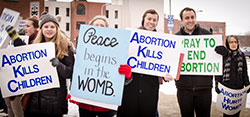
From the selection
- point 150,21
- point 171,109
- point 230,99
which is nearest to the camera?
point 150,21

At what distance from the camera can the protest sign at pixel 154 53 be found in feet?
8.36

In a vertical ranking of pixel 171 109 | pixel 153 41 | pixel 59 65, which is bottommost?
pixel 171 109

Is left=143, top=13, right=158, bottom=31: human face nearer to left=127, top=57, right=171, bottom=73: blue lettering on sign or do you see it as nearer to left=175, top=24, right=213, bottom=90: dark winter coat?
left=127, top=57, right=171, bottom=73: blue lettering on sign

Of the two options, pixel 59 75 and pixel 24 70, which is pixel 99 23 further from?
pixel 24 70

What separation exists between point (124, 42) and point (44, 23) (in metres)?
0.93

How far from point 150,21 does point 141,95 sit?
2.67ft

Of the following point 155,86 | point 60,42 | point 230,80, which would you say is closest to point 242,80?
point 230,80

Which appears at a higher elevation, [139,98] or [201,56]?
[201,56]

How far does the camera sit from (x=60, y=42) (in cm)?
255

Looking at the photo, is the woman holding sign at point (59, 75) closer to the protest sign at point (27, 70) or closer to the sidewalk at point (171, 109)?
the protest sign at point (27, 70)

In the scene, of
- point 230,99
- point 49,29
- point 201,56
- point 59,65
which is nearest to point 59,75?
point 59,65

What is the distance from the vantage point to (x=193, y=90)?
10.0ft

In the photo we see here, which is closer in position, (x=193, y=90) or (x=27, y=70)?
(x=27, y=70)

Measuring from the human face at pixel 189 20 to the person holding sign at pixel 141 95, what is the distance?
2.18 ft
